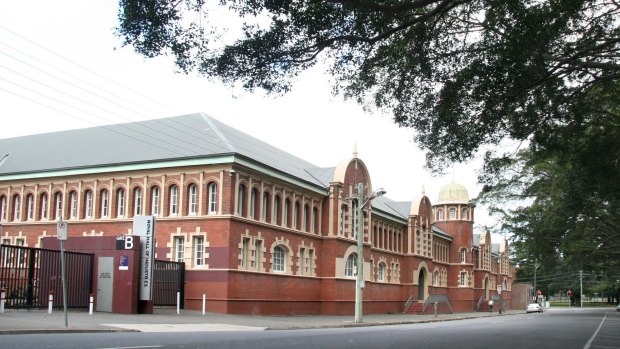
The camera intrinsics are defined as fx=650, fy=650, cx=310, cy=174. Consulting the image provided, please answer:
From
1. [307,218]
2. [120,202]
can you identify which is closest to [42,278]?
[120,202]

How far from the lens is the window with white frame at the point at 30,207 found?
3850 centimetres

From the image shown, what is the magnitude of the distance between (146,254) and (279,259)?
39.1ft

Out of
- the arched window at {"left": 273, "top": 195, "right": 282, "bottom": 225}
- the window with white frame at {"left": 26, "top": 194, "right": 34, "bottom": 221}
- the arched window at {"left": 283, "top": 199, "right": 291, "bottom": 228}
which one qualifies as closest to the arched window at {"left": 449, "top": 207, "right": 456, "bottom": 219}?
the arched window at {"left": 283, "top": 199, "right": 291, "bottom": 228}

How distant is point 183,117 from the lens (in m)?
39.0

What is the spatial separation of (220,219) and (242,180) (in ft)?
8.30

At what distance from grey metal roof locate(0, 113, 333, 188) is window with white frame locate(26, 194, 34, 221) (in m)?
1.66

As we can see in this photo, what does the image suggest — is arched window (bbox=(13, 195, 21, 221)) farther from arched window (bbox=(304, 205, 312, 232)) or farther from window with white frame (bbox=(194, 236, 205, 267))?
arched window (bbox=(304, 205, 312, 232))

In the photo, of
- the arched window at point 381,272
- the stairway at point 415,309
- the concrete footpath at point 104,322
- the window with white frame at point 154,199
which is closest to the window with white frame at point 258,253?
the concrete footpath at point 104,322

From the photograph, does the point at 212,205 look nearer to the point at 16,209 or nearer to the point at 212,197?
the point at 212,197

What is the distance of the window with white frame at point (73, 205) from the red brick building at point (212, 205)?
2.3 inches

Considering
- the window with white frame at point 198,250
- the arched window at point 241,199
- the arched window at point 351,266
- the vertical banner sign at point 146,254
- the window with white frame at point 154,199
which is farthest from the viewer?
the arched window at point 351,266

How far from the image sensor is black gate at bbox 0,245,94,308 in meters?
24.3

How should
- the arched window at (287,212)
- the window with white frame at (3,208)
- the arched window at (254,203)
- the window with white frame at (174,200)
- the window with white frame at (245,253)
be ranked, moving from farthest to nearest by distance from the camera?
the window with white frame at (3,208) → the arched window at (287,212) → the arched window at (254,203) → the window with white frame at (174,200) → the window with white frame at (245,253)

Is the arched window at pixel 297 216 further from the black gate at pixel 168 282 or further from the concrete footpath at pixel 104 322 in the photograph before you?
the concrete footpath at pixel 104 322
